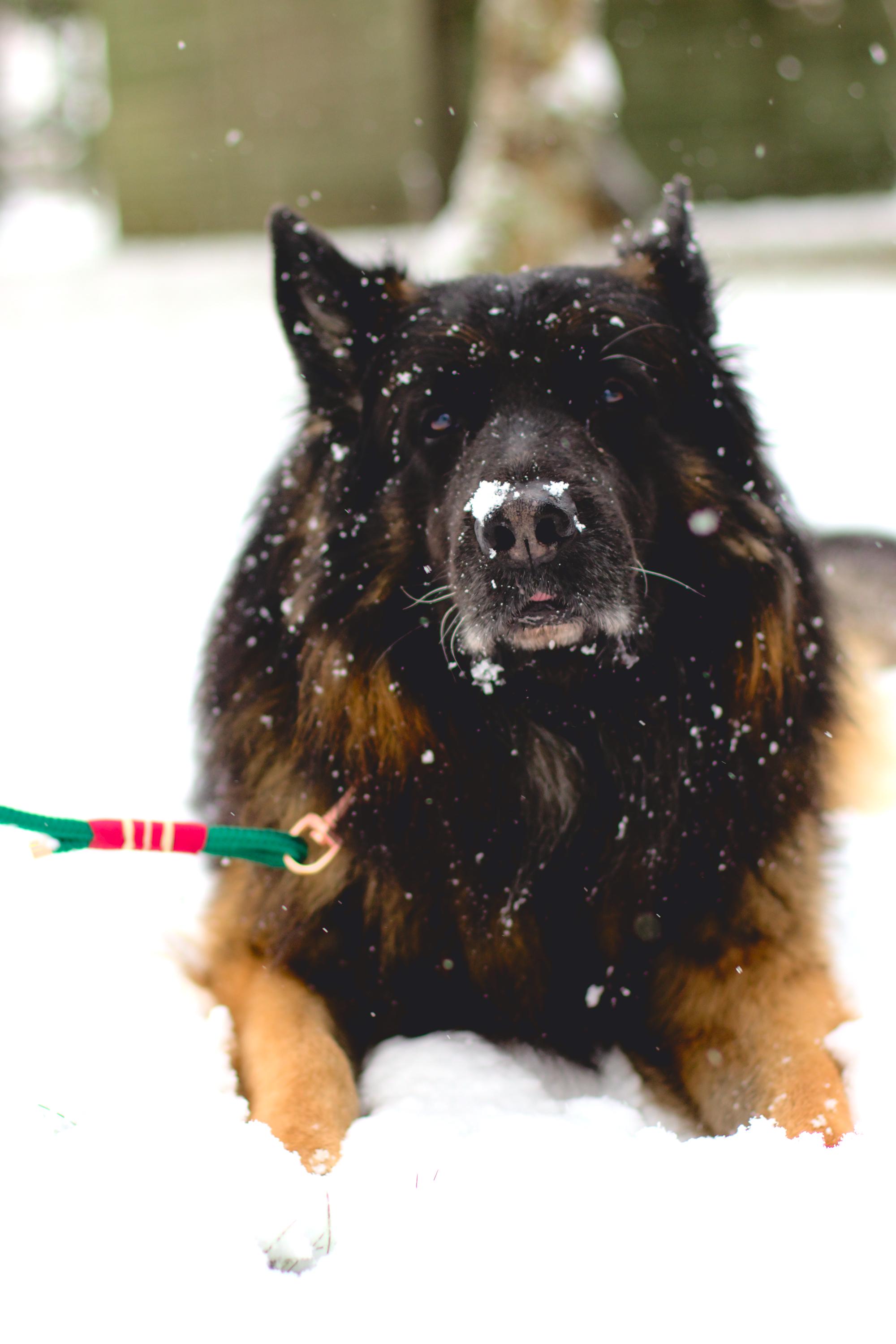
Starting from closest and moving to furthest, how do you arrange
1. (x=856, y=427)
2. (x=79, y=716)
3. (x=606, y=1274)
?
(x=606, y=1274) → (x=79, y=716) → (x=856, y=427)

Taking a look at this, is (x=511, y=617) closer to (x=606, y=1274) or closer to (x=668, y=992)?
(x=668, y=992)

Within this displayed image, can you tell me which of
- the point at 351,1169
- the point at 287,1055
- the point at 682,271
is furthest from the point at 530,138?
the point at 351,1169

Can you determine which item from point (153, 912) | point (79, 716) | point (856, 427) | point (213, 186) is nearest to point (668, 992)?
point (153, 912)

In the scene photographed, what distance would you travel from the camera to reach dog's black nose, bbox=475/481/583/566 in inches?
81.9

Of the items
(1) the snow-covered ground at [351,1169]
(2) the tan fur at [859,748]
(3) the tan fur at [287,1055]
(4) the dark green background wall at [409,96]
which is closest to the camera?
(1) the snow-covered ground at [351,1169]

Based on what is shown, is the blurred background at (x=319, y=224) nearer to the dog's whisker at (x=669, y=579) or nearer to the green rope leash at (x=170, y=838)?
the dog's whisker at (x=669, y=579)

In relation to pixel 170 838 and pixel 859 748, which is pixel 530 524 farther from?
pixel 859 748

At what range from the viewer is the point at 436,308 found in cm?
252

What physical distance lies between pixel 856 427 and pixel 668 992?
5.81 meters

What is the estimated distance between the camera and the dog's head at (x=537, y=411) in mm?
2203

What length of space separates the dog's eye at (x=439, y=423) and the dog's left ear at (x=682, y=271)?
0.63 metres

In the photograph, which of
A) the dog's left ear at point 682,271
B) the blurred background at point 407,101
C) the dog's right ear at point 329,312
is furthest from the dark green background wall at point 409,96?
the dog's right ear at point 329,312

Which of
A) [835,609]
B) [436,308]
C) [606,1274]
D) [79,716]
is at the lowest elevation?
[79,716]

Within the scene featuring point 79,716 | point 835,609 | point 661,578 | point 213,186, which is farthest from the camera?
point 213,186
